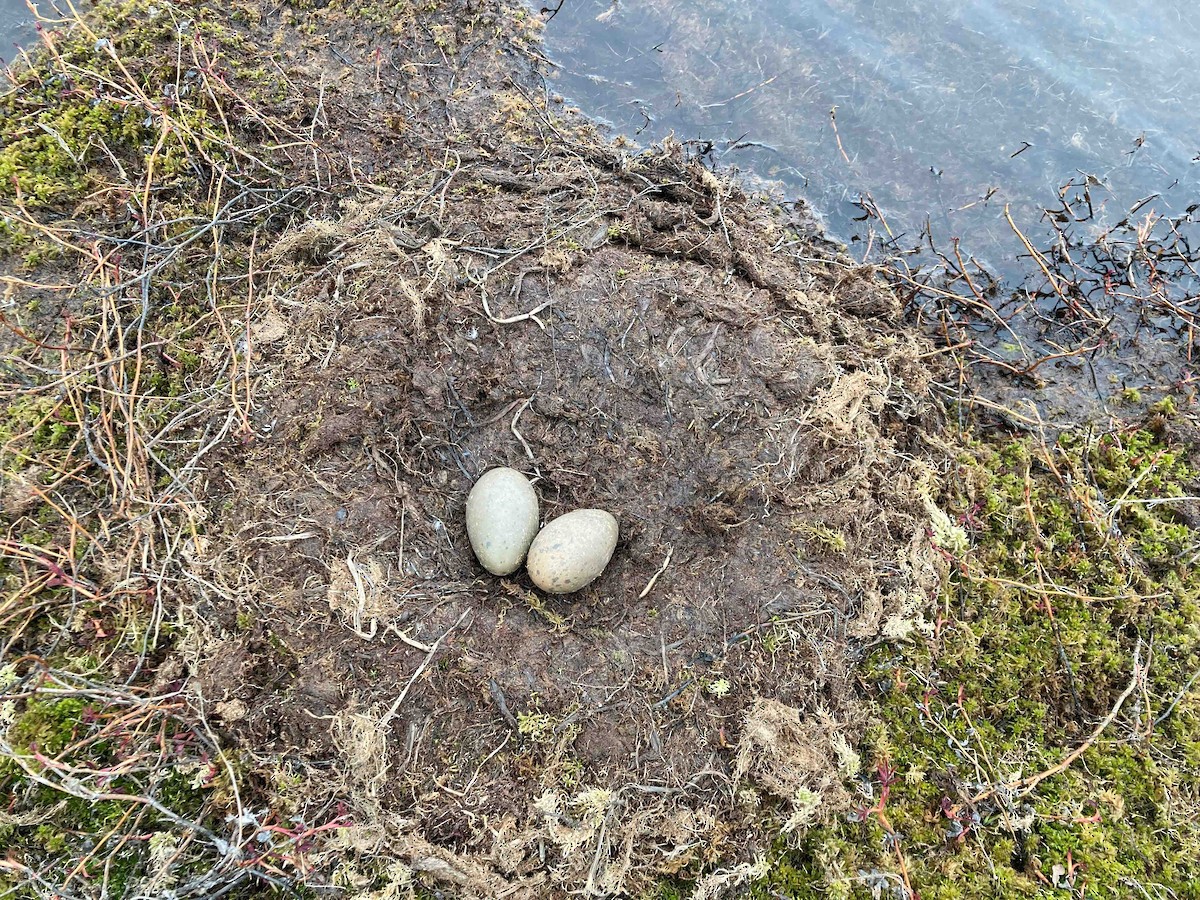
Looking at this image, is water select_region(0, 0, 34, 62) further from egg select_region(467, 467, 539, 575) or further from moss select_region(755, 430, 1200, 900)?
moss select_region(755, 430, 1200, 900)

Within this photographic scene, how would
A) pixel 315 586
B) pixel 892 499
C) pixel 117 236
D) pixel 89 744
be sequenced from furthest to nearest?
pixel 117 236, pixel 892 499, pixel 315 586, pixel 89 744

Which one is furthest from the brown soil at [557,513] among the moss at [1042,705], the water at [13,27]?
the water at [13,27]

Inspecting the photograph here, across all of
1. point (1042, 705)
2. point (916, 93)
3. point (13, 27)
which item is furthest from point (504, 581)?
point (13, 27)

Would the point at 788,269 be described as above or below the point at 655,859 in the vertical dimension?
above

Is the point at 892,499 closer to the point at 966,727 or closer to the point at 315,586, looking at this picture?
the point at 966,727

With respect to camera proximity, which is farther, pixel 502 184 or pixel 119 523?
pixel 502 184

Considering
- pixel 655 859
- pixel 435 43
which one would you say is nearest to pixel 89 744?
pixel 655 859

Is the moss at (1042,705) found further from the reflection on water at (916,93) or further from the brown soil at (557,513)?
the reflection on water at (916,93)
